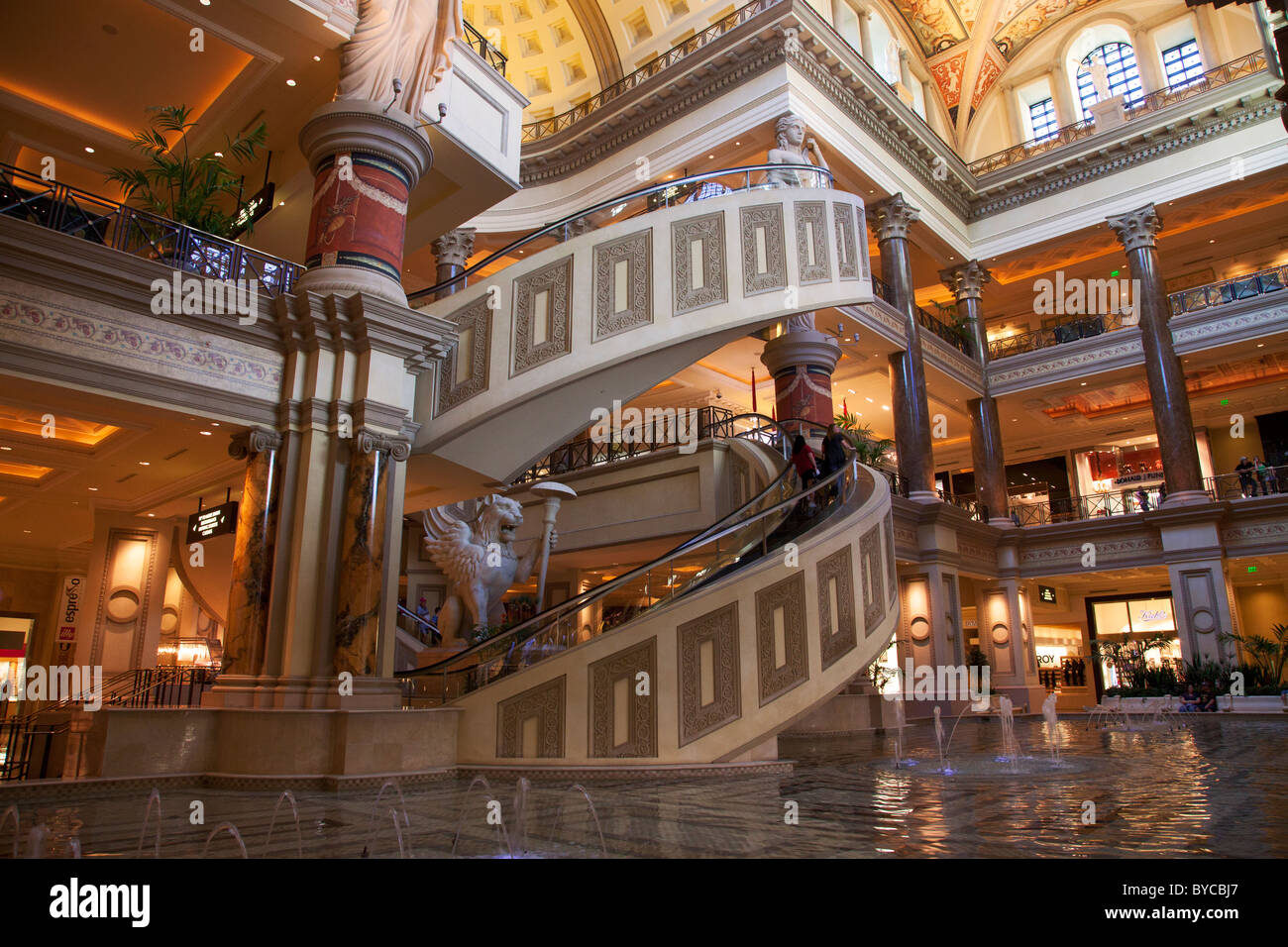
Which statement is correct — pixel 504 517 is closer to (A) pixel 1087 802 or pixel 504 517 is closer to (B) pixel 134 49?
(B) pixel 134 49

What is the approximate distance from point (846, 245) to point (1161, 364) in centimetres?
1360

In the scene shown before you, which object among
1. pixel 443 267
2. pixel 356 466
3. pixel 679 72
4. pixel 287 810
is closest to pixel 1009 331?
pixel 679 72

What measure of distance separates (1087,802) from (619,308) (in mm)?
6742

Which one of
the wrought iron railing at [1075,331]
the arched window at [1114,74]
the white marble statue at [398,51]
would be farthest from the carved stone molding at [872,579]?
the arched window at [1114,74]

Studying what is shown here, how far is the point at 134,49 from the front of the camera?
953 centimetres

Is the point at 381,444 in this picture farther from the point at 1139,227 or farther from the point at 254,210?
the point at 1139,227

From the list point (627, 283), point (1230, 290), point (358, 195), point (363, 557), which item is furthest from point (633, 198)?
point (1230, 290)

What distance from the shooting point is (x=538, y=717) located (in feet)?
24.5

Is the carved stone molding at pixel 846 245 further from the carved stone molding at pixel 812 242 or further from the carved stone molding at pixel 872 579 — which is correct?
the carved stone molding at pixel 872 579

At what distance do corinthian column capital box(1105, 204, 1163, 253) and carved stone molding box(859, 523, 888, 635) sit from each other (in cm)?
1645

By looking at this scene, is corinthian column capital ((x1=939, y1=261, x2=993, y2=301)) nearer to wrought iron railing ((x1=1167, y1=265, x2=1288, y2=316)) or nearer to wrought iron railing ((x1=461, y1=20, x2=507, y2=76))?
wrought iron railing ((x1=1167, y1=265, x2=1288, y2=316))

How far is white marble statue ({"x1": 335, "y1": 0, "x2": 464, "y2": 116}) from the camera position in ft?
29.6

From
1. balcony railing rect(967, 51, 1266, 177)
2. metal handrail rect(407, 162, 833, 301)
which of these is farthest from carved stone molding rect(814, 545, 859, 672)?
balcony railing rect(967, 51, 1266, 177)

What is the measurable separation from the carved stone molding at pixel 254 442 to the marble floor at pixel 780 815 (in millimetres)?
3010
